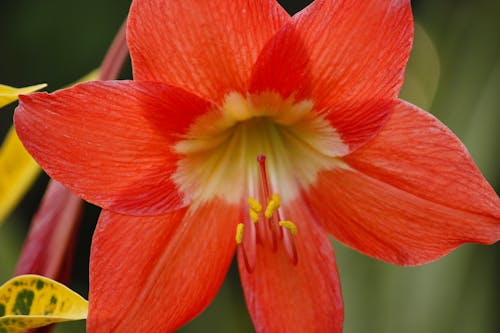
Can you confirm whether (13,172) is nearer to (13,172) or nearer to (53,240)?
(13,172)

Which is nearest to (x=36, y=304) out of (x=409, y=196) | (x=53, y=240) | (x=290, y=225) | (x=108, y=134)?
(x=53, y=240)

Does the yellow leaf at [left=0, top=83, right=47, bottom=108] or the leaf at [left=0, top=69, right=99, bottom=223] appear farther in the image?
the leaf at [left=0, top=69, right=99, bottom=223]

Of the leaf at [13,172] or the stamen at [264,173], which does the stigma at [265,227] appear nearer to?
the stamen at [264,173]

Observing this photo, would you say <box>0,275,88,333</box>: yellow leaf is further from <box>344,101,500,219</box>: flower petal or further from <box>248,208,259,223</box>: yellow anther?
<box>344,101,500,219</box>: flower petal

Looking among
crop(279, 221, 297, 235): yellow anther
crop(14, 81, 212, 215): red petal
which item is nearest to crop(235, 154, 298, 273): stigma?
crop(279, 221, 297, 235): yellow anther

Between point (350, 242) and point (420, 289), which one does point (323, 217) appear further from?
point (420, 289)

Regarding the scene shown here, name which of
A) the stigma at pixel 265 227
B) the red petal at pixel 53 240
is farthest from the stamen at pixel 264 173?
the red petal at pixel 53 240
